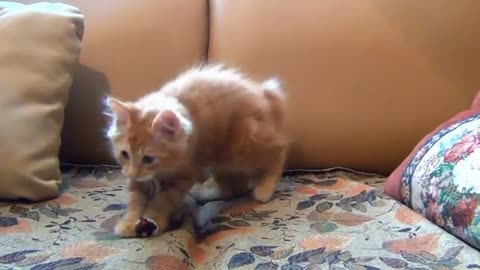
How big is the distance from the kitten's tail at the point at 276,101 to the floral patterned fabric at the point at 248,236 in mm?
182

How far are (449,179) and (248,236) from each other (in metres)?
0.40

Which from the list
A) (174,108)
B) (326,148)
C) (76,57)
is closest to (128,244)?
(174,108)

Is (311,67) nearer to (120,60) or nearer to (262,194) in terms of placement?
(262,194)

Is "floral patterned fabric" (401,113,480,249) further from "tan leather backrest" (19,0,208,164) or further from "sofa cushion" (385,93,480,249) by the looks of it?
"tan leather backrest" (19,0,208,164)

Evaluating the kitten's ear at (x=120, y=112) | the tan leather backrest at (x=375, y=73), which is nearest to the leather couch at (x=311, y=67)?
the tan leather backrest at (x=375, y=73)

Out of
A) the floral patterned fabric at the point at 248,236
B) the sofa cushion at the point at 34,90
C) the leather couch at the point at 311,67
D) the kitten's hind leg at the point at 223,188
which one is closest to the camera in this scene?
the floral patterned fabric at the point at 248,236

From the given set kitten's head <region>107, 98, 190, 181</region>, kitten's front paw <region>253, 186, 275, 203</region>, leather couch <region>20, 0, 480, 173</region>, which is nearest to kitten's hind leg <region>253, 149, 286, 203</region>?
kitten's front paw <region>253, 186, 275, 203</region>

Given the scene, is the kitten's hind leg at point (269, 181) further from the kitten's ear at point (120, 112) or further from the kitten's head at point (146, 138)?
the kitten's ear at point (120, 112)

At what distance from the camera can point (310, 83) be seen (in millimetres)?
1653

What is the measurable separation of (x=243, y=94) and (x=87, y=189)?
44 centimetres

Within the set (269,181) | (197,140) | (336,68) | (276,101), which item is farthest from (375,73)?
(197,140)

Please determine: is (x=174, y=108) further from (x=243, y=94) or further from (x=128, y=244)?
(x=128, y=244)

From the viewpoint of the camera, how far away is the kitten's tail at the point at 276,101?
1562mm

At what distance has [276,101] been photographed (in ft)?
5.13
